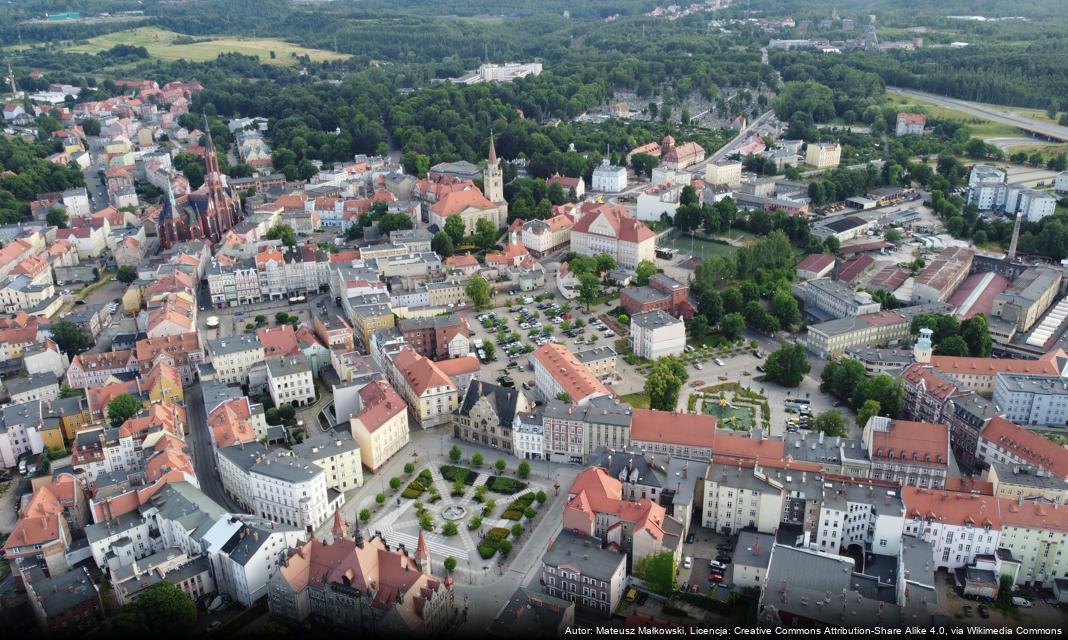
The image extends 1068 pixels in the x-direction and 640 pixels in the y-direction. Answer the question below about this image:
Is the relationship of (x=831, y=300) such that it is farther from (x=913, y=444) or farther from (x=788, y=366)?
(x=913, y=444)

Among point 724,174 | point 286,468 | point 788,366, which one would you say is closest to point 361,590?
point 286,468

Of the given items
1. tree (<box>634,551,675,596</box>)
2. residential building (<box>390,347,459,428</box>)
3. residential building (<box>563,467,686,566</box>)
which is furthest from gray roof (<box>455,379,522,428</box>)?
tree (<box>634,551,675,596</box>)

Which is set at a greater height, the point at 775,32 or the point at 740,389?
the point at 775,32

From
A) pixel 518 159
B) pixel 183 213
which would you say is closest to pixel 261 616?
pixel 183 213

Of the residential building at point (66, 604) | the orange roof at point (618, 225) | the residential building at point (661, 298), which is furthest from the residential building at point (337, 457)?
the orange roof at point (618, 225)

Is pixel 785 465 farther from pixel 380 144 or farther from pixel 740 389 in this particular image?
pixel 380 144
